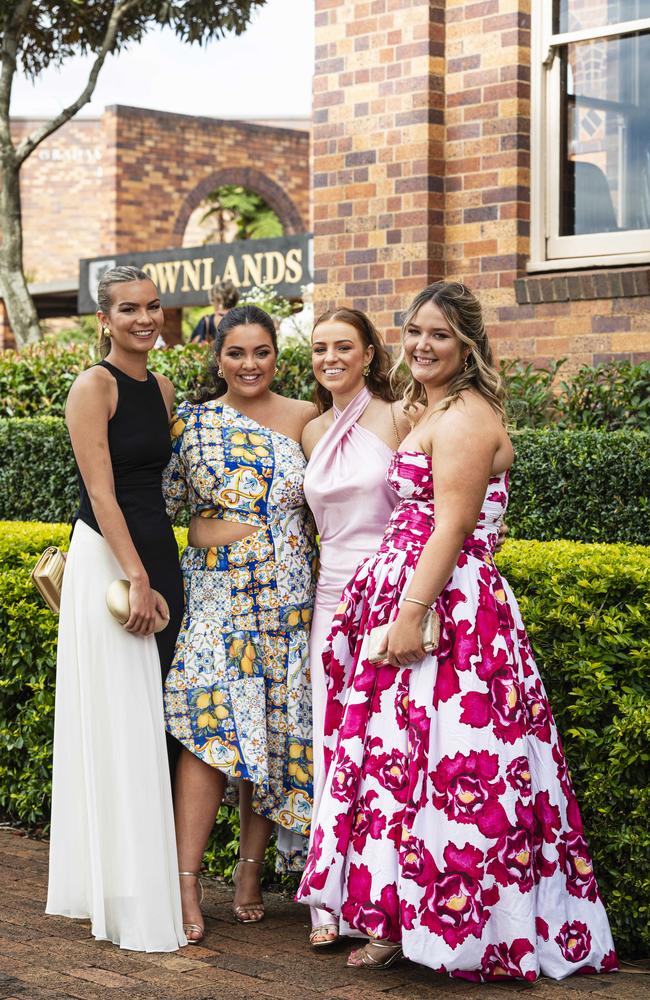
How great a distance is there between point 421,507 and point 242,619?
0.72m

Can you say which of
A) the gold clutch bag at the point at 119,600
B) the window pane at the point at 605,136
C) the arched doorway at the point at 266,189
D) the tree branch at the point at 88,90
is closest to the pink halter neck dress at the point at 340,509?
the gold clutch bag at the point at 119,600

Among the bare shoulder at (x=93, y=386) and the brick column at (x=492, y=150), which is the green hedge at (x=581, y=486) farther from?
the bare shoulder at (x=93, y=386)

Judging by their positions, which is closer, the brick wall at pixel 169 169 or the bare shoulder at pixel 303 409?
the bare shoulder at pixel 303 409

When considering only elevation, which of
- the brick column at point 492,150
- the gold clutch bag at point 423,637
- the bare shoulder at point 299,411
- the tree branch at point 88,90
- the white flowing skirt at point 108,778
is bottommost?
the white flowing skirt at point 108,778

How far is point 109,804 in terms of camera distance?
3957mm

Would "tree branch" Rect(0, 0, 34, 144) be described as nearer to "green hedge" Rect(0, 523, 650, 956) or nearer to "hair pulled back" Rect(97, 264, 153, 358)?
"hair pulled back" Rect(97, 264, 153, 358)

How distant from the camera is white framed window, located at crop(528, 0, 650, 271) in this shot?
7.67 meters

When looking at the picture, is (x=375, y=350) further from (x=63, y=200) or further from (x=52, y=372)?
(x=63, y=200)

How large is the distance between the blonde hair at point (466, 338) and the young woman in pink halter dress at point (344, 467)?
0.34 m

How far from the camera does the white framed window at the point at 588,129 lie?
767 centimetres

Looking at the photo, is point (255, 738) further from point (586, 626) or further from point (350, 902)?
point (586, 626)

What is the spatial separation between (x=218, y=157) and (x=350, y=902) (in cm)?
2403

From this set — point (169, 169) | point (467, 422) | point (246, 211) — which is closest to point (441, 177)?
point (467, 422)

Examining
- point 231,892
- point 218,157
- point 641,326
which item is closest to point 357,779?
point 231,892
